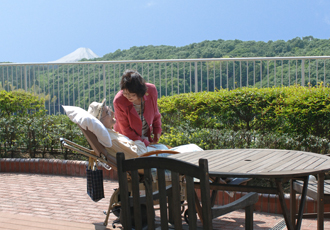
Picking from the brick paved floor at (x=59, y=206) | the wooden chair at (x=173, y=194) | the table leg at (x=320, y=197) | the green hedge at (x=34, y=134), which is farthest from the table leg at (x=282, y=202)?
the green hedge at (x=34, y=134)

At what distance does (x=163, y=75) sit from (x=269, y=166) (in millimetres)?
5737

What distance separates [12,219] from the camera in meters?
3.50

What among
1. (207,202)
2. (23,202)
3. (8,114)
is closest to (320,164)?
(207,202)

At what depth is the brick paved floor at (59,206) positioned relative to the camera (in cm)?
346

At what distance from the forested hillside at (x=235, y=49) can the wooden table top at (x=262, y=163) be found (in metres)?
12.8

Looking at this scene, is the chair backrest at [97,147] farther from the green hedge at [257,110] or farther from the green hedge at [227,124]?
the green hedge at [257,110]

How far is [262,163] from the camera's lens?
8.48 ft

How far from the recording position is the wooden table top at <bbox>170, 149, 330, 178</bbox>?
222cm

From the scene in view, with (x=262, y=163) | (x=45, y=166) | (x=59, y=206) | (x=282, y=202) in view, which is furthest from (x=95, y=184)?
(x=45, y=166)

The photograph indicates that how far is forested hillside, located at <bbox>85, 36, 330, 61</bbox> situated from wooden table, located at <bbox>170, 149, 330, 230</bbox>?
12820mm

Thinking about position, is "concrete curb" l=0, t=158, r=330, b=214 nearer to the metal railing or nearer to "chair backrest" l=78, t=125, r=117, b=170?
"chair backrest" l=78, t=125, r=117, b=170

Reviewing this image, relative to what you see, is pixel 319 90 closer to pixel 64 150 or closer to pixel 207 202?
pixel 207 202

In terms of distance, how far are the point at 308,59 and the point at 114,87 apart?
176 inches

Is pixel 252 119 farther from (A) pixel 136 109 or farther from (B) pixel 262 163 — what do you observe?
(B) pixel 262 163
